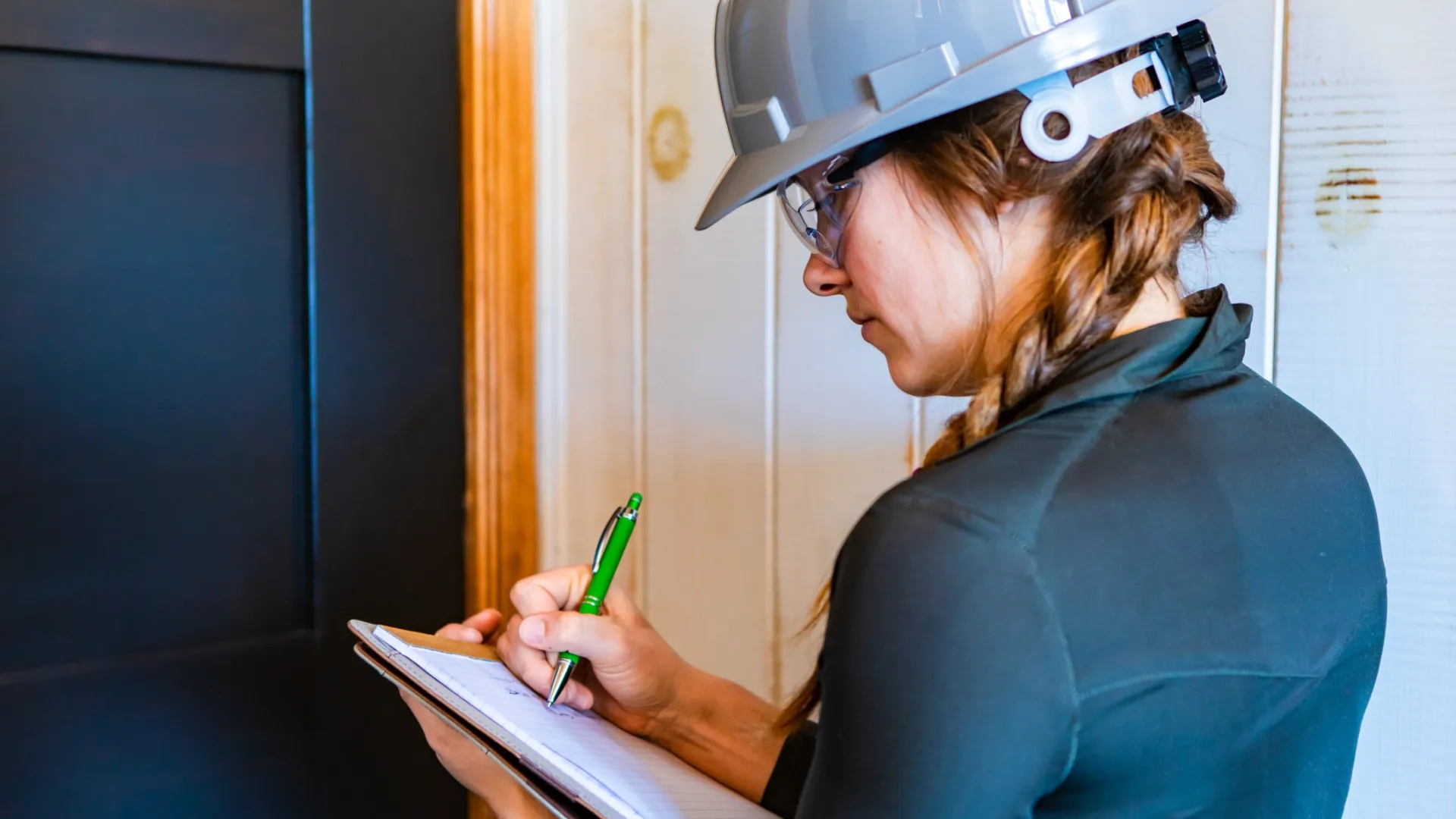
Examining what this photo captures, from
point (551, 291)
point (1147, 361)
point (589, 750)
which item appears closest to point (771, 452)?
point (551, 291)

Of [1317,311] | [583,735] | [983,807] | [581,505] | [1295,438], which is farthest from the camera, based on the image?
[581,505]

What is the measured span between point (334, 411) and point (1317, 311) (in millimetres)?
951

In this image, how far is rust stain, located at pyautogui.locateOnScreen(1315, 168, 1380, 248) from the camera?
852 millimetres

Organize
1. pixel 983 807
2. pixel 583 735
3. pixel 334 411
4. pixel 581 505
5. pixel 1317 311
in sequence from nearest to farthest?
pixel 983 807 < pixel 583 735 < pixel 1317 311 < pixel 334 411 < pixel 581 505

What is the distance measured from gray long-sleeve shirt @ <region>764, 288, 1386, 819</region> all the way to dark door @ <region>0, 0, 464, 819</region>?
85 cm

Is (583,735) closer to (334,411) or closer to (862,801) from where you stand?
(862,801)

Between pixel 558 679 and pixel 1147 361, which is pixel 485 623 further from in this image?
pixel 1147 361

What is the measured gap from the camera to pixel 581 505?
1.45 metres

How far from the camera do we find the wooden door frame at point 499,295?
4.39 feet

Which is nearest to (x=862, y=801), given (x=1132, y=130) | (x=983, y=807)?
(x=983, y=807)

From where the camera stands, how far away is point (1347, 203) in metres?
0.86

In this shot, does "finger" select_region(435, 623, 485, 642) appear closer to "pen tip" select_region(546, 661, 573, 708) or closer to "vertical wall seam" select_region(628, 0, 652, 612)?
"pen tip" select_region(546, 661, 573, 708)

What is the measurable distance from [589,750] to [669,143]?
0.78 m

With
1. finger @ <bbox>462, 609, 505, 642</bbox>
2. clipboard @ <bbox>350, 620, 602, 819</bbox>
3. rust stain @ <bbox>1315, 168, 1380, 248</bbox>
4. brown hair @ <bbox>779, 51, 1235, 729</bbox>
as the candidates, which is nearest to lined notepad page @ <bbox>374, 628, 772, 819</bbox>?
clipboard @ <bbox>350, 620, 602, 819</bbox>
